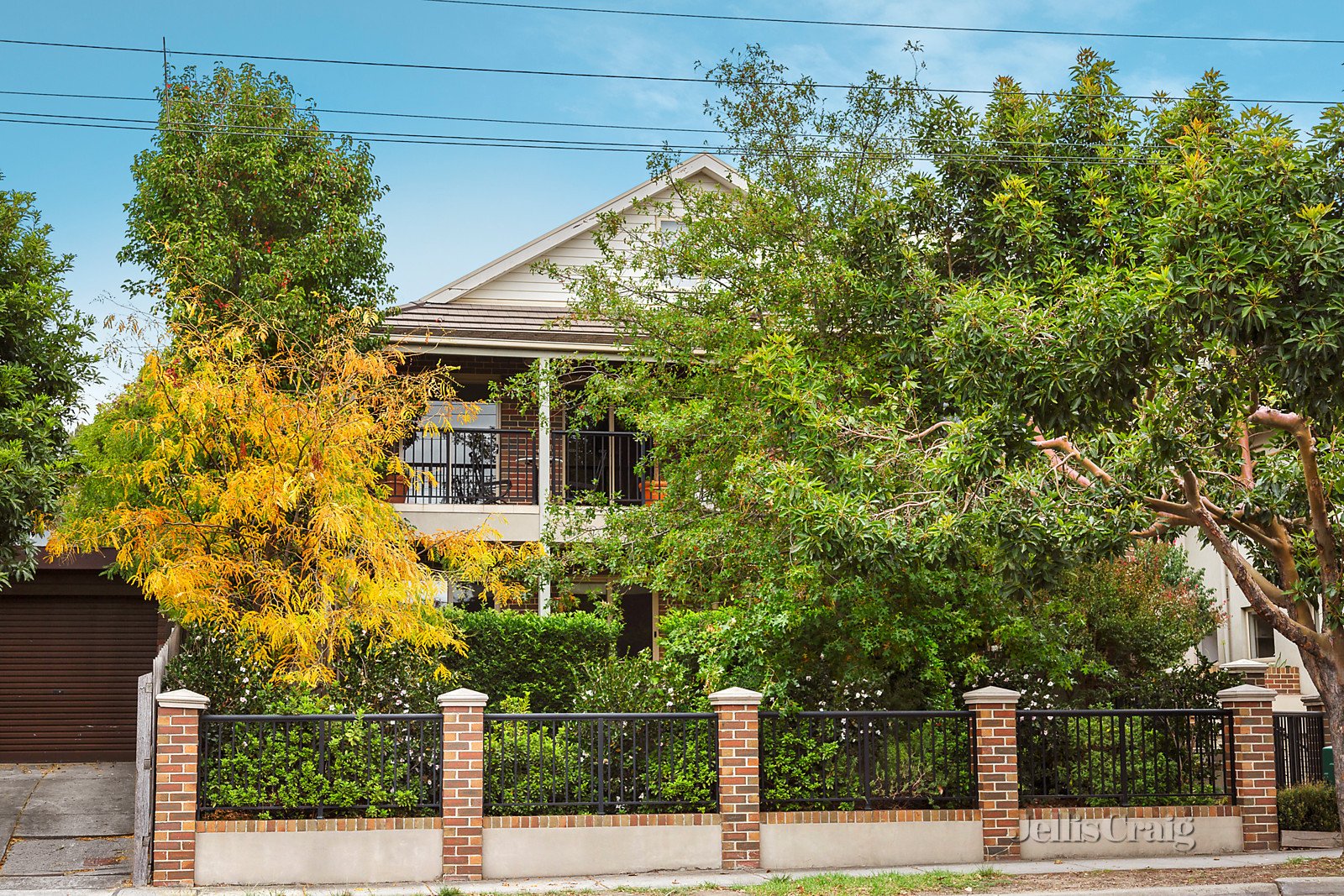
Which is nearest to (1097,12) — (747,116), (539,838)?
(747,116)

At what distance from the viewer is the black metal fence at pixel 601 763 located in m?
11.1

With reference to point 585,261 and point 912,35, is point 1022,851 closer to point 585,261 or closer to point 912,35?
point 912,35

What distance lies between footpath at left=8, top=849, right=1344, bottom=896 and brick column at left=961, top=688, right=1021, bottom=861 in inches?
10.6

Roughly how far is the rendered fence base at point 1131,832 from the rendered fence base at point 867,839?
0.63 meters

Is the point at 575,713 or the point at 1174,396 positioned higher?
the point at 1174,396

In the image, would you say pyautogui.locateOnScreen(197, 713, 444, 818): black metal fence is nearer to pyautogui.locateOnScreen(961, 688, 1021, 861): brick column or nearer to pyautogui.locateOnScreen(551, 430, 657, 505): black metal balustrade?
pyautogui.locateOnScreen(961, 688, 1021, 861): brick column

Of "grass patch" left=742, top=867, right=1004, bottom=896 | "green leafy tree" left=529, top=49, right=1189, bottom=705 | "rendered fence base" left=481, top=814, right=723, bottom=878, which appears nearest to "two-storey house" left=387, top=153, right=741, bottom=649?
"green leafy tree" left=529, top=49, right=1189, bottom=705

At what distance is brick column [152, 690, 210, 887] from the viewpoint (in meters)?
10.2

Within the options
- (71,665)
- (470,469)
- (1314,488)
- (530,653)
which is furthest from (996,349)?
(71,665)

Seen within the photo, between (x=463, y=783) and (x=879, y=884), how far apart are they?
3601 mm

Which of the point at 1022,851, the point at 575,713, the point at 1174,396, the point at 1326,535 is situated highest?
the point at 1174,396

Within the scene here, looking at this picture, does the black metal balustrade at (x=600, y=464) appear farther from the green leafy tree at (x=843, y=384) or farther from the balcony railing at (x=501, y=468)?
the green leafy tree at (x=843, y=384)

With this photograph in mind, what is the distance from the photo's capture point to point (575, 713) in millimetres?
11266

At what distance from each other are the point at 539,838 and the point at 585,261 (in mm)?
12058
